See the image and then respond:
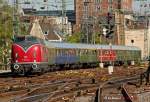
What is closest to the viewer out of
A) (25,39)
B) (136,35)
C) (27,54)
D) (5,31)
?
(27,54)

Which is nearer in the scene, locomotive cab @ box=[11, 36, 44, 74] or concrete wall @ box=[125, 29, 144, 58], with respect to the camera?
locomotive cab @ box=[11, 36, 44, 74]

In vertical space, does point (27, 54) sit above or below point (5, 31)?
below

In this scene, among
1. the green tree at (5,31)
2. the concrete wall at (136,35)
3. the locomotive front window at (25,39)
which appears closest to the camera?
the locomotive front window at (25,39)

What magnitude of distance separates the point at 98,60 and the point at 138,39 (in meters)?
53.9

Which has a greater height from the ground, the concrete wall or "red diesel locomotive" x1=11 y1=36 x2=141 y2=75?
"red diesel locomotive" x1=11 y1=36 x2=141 y2=75

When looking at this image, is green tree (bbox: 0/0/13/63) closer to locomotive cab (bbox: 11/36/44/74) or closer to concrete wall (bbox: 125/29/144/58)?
locomotive cab (bbox: 11/36/44/74)

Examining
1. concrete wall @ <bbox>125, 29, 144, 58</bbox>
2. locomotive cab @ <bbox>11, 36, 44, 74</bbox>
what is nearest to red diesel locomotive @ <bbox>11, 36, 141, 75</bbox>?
locomotive cab @ <bbox>11, 36, 44, 74</bbox>

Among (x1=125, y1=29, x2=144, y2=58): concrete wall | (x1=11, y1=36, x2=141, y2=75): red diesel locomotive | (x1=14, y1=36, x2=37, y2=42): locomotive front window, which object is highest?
(x1=14, y1=36, x2=37, y2=42): locomotive front window

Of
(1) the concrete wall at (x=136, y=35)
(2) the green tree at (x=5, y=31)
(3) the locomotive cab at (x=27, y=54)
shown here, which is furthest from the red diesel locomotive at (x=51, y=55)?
(1) the concrete wall at (x=136, y=35)

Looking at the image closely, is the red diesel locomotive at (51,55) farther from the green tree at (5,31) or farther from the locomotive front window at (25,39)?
the green tree at (5,31)

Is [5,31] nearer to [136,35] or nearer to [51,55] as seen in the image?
[51,55]

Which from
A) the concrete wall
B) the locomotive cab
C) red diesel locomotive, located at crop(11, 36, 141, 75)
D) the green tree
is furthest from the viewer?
the concrete wall

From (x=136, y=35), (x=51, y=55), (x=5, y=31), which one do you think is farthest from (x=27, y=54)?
(x=136, y=35)

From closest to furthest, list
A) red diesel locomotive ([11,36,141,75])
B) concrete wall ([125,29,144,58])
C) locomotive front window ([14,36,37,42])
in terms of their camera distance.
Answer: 1. red diesel locomotive ([11,36,141,75])
2. locomotive front window ([14,36,37,42])
3. concrete wall ([125,29,144,58])
